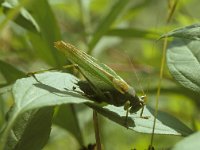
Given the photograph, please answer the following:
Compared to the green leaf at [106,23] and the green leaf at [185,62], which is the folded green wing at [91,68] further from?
the green leaf at [106,23]

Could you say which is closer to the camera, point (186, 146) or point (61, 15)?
point (186, 146)

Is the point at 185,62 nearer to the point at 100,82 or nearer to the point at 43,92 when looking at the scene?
the point at 100,82

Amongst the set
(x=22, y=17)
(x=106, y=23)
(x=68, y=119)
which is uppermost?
(x=22, y=17)

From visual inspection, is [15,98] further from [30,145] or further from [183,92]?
[183,92]

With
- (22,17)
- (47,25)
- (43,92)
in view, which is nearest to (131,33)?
(47,25)

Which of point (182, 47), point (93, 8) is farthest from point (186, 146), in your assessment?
point (93, 8)

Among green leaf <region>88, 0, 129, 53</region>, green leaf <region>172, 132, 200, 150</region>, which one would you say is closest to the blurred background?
green leaf <region>88, 0, 129, 53</region>

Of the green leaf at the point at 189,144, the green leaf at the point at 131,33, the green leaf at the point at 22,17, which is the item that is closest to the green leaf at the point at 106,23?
the green leaf at the point at 131,33
